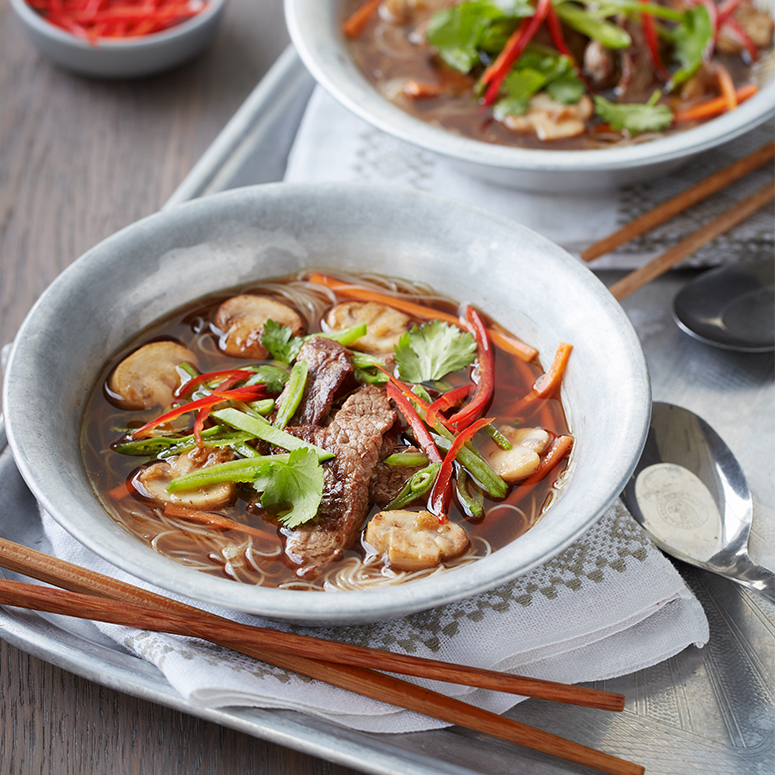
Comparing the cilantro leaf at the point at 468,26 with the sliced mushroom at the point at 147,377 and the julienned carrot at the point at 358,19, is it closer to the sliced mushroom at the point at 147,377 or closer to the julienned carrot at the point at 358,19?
the julienned carrot at the point at 358,19

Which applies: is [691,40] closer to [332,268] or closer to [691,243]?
[691,243]

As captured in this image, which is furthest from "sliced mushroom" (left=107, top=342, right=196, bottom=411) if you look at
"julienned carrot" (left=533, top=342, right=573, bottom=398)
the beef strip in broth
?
Answer: "julienned carrot" (left=533, top=342, right=573, bottom=398)

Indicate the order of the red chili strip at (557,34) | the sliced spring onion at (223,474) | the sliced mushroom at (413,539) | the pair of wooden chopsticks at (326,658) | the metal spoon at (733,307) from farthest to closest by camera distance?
the red chili strip at (557,34), the metal spoon at (733,307), the sliced spring onion at (223,474), the sliced mushroom at (413,539), the pair of wooden chopsticks at (326,658)

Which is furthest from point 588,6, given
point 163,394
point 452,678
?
point 452,678

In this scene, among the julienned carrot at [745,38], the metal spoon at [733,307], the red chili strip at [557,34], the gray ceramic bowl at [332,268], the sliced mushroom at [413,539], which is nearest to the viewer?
the gray ceramic bowl at [332,268]

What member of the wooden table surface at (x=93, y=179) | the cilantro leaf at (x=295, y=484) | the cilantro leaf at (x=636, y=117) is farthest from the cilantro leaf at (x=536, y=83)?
the cilantro leaf at (x=295, y=484)

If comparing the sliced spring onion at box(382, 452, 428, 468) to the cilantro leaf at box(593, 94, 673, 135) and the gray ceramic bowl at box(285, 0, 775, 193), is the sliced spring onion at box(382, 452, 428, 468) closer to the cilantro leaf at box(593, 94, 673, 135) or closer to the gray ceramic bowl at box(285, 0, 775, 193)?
the gray ceramic bowl at box(285, 0, 775, 193)
